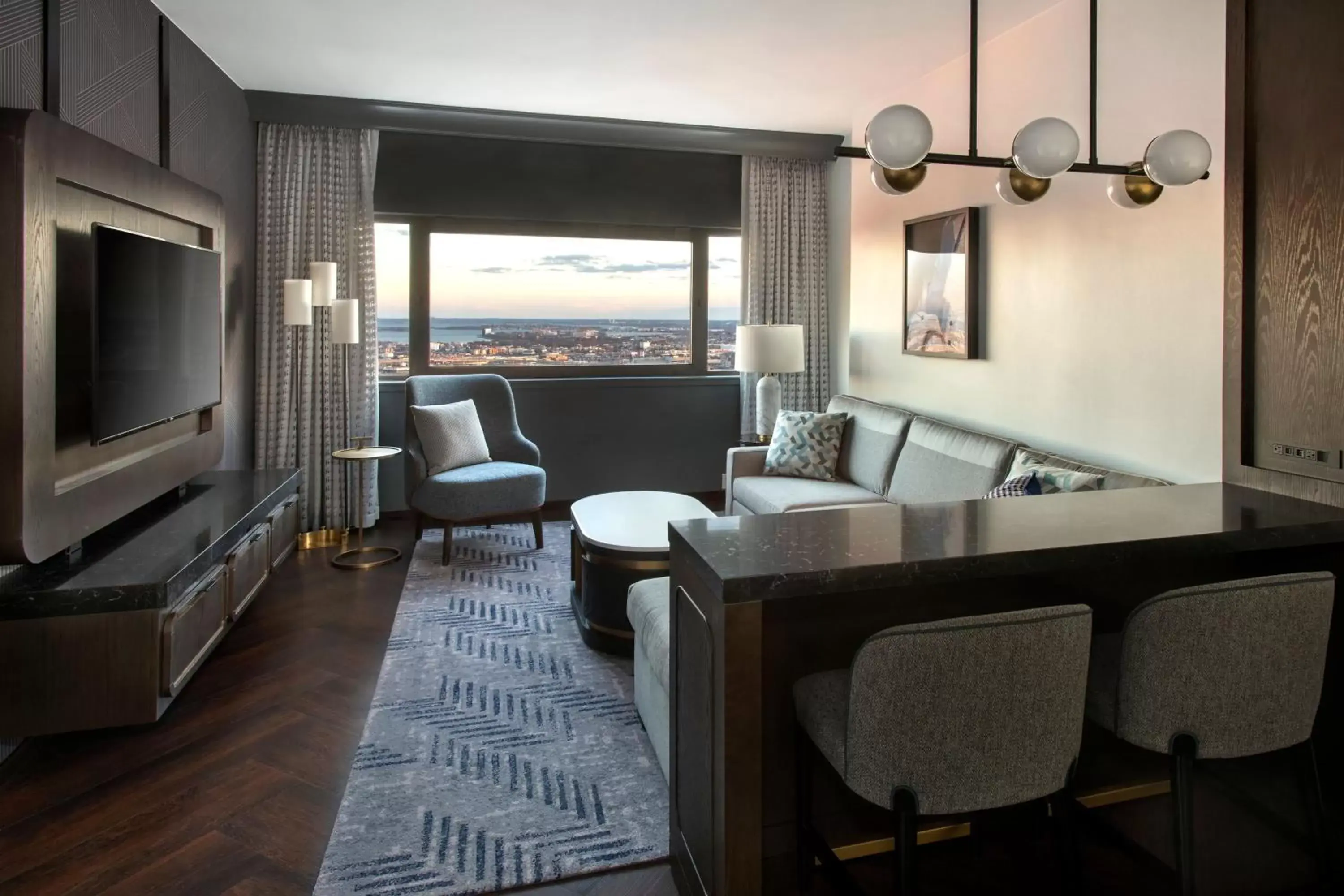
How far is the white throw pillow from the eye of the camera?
491cm

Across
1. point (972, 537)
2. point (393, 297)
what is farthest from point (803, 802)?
point (393, 297)

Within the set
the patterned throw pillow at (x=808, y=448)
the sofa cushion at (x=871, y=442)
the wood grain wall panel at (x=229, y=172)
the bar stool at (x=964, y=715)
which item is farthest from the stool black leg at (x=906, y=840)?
the wood grain wall panel at (x=229, y=172)

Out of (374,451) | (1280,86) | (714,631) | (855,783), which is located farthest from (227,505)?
(1280,86)

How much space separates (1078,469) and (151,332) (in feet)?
11.3

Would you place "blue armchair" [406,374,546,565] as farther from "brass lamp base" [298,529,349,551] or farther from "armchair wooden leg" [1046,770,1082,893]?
"armchair wooden leg" [1046,770,1082,893]

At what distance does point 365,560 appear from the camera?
15.5ft

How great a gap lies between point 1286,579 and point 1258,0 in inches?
58.3

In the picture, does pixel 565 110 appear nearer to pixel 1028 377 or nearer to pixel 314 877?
pixel 1028 377

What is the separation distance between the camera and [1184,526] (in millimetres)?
1743

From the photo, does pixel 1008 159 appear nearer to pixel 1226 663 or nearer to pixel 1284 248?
pixel 1284 248

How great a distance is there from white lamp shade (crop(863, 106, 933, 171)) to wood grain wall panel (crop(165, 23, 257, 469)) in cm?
326

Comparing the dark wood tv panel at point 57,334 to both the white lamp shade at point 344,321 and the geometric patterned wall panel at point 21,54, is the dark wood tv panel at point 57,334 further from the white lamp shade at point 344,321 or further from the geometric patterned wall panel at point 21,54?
the white lamp shade at point 344,321

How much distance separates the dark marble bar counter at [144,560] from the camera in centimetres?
242

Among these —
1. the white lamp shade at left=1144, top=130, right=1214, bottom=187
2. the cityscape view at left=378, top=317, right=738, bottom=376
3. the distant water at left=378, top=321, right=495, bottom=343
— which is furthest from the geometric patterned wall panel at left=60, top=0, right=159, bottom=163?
the white lamp shade at left=1144, top=130, right=1214, bottom=187
